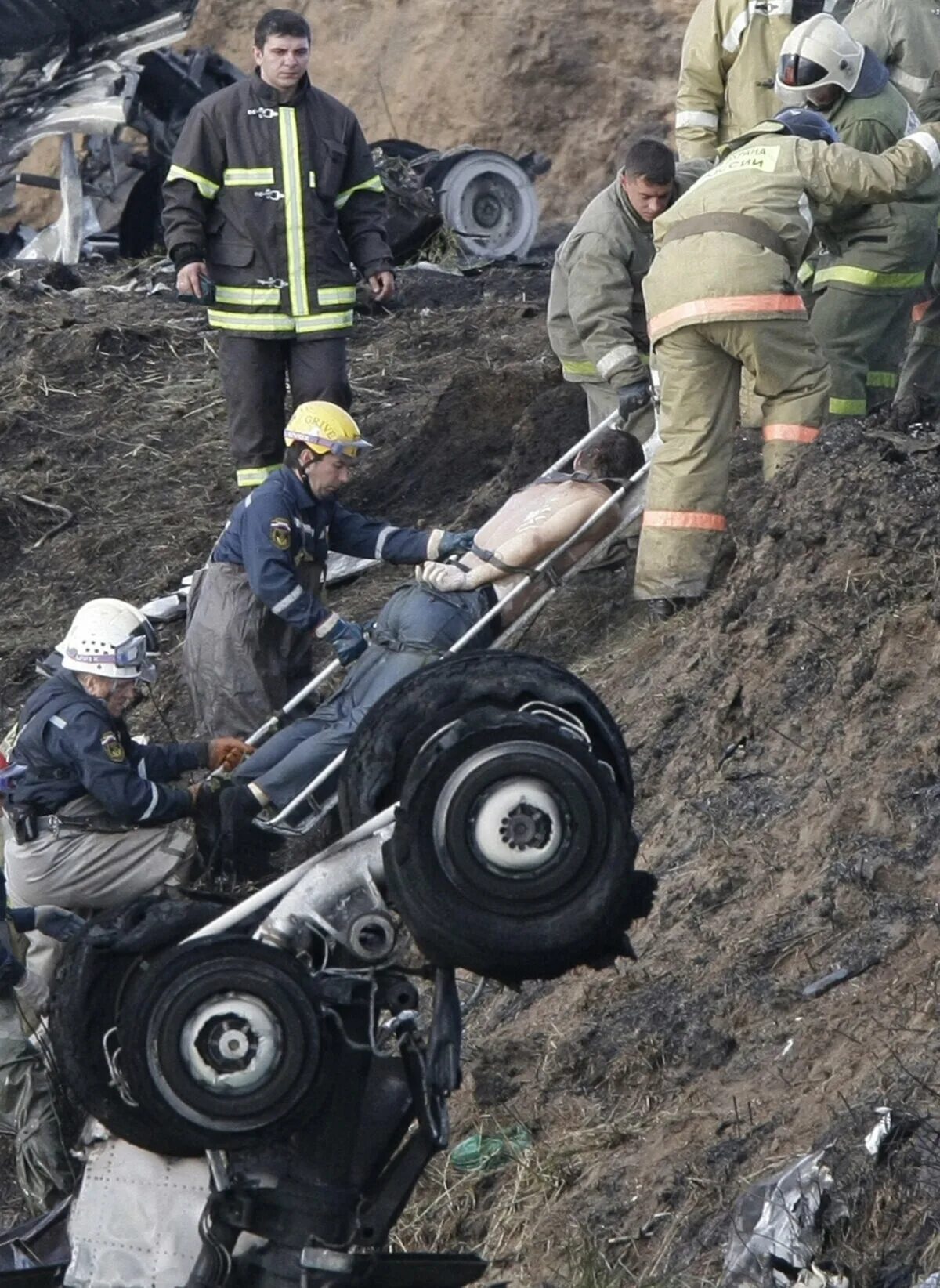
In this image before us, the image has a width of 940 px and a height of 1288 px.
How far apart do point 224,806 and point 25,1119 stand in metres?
1.27

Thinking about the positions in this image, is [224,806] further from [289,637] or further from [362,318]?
[362,318]

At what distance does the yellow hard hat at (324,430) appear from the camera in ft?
25.7

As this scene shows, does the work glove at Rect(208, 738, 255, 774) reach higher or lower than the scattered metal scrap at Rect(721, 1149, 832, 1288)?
lower

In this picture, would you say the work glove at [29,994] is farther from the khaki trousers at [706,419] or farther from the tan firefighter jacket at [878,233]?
the tan firefighter jacket at [878,233]

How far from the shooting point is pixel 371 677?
25.1ft

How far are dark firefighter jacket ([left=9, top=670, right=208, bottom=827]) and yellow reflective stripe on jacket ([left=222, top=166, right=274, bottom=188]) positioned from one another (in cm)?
328

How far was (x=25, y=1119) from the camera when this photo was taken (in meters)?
6.55

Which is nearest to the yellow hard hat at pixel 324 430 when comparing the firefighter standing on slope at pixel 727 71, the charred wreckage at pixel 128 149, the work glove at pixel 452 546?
the work glove at pixel 452 546

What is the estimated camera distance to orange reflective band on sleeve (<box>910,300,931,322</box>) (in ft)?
31.2

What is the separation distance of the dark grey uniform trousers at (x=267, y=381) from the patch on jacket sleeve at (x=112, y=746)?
2.85m

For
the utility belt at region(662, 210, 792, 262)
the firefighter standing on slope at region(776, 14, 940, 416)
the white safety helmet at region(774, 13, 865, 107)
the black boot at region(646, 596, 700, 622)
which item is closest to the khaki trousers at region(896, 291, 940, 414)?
the firefighter standing on slope at region(776, 14, 940, 416)

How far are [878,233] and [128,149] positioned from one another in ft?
26.4

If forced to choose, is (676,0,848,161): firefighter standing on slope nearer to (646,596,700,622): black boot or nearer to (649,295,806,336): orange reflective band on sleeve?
(649,295,806,336): orange reflective band on sleeve

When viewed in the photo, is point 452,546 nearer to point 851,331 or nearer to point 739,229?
point 739,229
